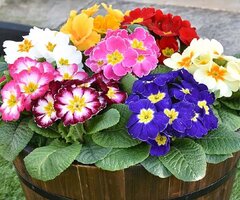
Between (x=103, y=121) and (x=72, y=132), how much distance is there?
10cm

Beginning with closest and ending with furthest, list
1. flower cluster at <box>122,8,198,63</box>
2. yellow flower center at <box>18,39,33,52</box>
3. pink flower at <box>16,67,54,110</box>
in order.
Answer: pink flower at <box>16,67,54,110</box>, yellow flower center at <box>18,39,33,52</box>, flower cluster at <box>122,8,198,63</box>

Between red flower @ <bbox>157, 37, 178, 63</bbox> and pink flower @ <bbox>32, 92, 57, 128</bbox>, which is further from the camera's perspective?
red flower @ <bbox>157, 37, 178, 63</bbox>

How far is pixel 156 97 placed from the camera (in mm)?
1680

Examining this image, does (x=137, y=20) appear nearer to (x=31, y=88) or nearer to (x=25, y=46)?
(x=25, y=46)

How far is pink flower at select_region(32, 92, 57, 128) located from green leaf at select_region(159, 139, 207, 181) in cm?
34

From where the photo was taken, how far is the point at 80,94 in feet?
5.42

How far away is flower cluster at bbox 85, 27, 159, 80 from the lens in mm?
1828

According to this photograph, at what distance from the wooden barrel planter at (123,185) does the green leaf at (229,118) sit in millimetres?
88

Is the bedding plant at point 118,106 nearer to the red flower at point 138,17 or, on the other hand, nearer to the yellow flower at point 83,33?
the yellow flower at point 83,33

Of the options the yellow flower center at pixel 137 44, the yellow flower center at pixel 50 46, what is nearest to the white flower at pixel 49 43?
the yellow flower center at pixel 50 46

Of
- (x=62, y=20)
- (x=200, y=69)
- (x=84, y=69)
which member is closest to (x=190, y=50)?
(x=200, y=69)

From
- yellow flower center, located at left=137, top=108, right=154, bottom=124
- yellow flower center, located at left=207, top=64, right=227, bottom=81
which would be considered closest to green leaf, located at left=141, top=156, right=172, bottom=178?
yellow flower center, located at left=137, top=108, right=154, bottom=124

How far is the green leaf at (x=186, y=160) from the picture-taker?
5.32 feet

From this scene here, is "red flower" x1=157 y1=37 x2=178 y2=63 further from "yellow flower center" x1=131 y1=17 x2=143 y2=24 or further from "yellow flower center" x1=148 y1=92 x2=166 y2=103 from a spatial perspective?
"yellow flower center" x1=148 y1=92 x2=166 y2=103
